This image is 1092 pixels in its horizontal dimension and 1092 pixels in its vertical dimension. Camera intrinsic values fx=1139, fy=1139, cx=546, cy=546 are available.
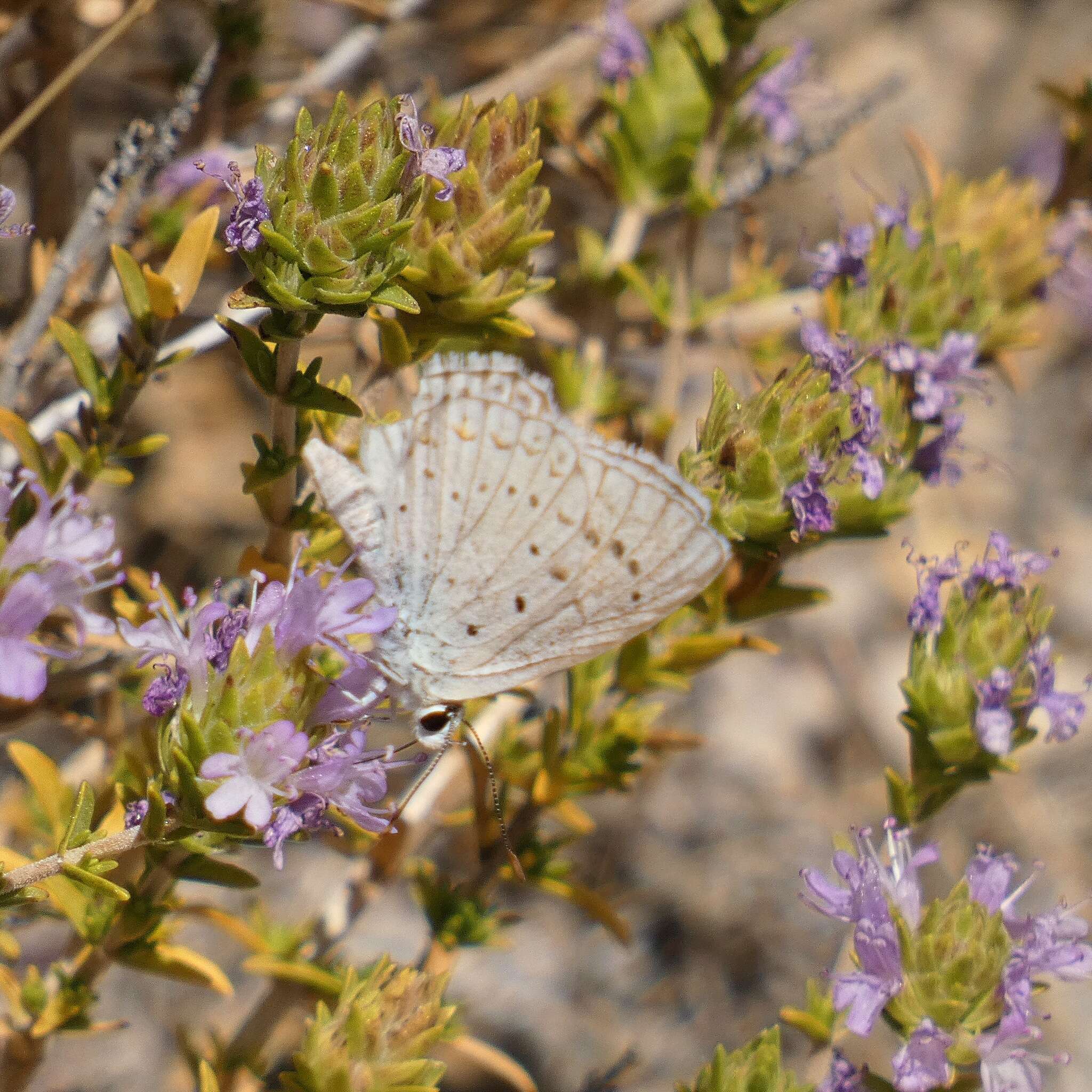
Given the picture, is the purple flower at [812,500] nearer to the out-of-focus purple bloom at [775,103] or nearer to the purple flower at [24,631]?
the purple flower at [24,631]

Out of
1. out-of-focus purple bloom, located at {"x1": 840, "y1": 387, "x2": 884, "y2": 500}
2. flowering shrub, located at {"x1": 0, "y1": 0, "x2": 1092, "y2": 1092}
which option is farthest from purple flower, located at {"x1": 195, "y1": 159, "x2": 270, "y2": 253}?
out-of-focus purple bloom, located at {"x1": 840, "y1": 387, "x2": 884, "y2": 500}

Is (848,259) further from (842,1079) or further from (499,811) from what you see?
(842,1079)

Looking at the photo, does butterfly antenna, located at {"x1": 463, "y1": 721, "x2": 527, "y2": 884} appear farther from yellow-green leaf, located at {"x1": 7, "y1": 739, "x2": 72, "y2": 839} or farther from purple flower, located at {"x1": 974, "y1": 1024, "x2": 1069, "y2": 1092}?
purple flower, located at {"x1": 974, "y1": 1024, "x2": 1069, "y2": 1092}

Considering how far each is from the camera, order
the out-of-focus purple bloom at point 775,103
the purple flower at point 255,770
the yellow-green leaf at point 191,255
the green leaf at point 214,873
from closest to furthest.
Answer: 1. the purple flower at point 255,770
2. the green leaf at point 214,873
3. the yellow-green leaf at point 191,255
4. the out-of-focus purple bloom at point 775,103

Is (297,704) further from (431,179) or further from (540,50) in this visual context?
(540,50)

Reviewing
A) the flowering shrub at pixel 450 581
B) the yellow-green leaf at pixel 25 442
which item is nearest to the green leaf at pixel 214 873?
the flowering shrub at pixel 450 581

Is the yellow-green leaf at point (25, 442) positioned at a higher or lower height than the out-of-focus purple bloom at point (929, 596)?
higher
